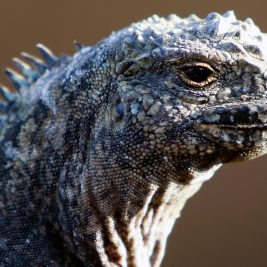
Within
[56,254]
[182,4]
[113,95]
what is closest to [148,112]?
[113,95]

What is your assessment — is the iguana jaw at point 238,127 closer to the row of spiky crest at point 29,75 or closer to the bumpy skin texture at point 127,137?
the bumpy skin texture at point 127,137

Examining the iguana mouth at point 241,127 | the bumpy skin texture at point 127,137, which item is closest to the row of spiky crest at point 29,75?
the bumpy skin texture at point 127,137

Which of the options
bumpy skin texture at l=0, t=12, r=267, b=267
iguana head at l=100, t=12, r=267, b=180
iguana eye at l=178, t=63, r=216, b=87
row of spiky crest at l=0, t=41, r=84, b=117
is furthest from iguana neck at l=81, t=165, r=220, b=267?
row of spiky crest at l=0, t=41, r=84, b=117

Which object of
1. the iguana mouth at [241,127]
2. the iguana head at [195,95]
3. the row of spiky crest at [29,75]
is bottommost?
the iguana mouth at [241,127]

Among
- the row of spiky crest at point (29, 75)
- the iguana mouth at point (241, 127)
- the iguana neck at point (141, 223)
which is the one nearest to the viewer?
the iguana mouth at point (241, 127)

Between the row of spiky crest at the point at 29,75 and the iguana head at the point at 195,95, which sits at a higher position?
the row of spiky crest at the point at 29,75

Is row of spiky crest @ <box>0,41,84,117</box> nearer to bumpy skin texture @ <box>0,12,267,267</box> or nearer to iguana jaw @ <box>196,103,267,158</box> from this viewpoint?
bumpy skin texture @ <box>0,12,267,267</box>

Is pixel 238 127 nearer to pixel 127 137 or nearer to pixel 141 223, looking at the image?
pixel 127 137

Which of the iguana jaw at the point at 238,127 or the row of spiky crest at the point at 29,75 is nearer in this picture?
the iguana jaw at the point at 238,127

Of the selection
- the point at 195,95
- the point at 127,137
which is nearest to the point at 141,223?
the point at 127,137
